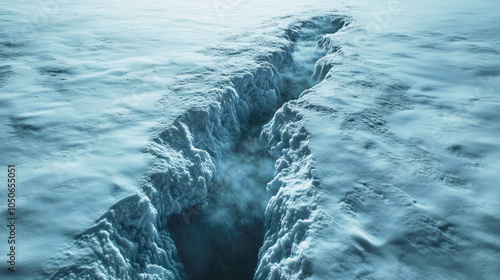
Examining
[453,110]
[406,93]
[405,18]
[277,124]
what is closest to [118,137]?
[277,124]

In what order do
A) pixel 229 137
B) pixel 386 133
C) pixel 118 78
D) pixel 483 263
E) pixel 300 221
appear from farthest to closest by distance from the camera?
1. pixel 118 78
2. pixel 229 137
3. pixel 386 133
4. pixel 300 221
5. pixel 483 263

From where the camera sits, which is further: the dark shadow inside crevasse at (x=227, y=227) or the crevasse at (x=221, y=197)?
the dark shadow inside crevasse at (x=227, y=227)

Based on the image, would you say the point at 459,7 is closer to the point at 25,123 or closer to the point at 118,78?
the point at 118,78

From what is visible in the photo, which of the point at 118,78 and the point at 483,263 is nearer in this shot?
the point at 483,263

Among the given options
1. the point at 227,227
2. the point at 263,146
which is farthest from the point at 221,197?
the point at 263,146

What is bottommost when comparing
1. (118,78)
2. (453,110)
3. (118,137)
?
(453,110)

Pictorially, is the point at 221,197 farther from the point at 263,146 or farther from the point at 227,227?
the point at 263,146
